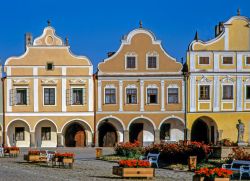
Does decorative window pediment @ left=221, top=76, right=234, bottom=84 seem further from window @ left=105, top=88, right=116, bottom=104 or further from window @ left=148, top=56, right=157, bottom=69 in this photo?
window @ left=105, top=88, right=116, bottom=104

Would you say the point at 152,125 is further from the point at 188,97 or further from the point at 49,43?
the point at 49,43

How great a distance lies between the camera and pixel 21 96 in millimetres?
43500

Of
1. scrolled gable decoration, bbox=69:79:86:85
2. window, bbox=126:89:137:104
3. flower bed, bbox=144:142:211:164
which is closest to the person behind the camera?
flower bed, bbox=144:142:211:164

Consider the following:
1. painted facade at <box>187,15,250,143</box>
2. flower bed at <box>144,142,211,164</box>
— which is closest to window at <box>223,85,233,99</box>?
painted facade at <box>187,15,250,143</box>

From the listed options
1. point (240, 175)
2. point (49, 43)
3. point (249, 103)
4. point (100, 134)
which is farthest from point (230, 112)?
point (240, 175)

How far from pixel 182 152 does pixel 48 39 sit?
2034 centimetres

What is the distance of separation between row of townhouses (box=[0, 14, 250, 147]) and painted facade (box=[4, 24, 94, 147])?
0.07 m

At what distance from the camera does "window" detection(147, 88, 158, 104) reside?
44172mm

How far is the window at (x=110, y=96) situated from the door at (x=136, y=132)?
274 centimetres

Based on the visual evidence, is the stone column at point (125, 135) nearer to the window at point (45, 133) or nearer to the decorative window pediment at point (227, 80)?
the window at point (45, 133)

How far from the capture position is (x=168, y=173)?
75.5 feet

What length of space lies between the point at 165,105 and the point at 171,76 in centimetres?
219

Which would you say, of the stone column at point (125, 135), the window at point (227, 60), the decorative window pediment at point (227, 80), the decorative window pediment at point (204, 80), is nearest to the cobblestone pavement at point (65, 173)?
the stone column at point (125, 135)

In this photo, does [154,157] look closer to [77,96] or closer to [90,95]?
[90,95]
